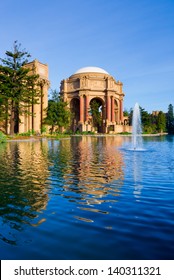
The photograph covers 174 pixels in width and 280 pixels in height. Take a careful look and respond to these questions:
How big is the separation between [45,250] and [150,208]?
9.14ft

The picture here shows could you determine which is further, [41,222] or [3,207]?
[3,207]

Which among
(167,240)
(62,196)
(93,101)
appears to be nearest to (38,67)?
(93,101)

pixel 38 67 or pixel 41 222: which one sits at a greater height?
pixel 38 67

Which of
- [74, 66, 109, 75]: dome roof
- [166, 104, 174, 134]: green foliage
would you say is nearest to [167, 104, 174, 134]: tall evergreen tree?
[166, 104, 174, 134]: green foliage

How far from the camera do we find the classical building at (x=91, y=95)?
3164 inches

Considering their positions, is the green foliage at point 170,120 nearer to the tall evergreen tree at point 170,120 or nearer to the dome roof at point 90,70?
the tall evergreen tree at point 170,120

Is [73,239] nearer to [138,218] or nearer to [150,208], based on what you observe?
[138,218]

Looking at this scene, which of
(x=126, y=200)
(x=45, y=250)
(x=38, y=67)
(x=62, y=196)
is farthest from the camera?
(x=38, y=67)

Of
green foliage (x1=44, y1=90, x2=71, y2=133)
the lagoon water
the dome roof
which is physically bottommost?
the lagoon water

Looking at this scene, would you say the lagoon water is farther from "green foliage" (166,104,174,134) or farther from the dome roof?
"green foliage" (166,104,174,134)

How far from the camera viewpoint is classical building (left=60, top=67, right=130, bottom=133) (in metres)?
80.4

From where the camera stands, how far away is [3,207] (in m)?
5.88

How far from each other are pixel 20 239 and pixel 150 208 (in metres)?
2.91
